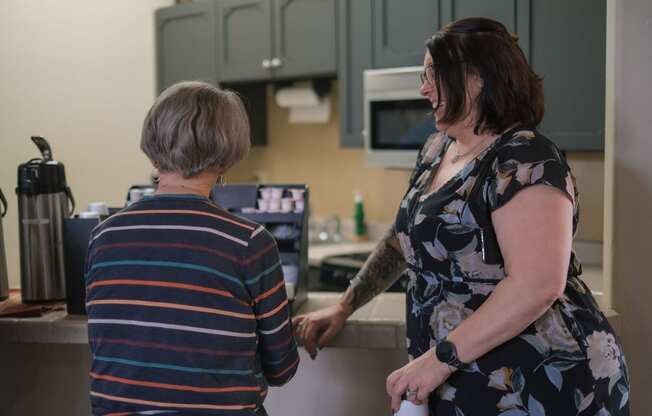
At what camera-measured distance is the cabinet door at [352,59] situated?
324cm

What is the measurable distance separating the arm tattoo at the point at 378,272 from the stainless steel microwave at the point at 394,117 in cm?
149

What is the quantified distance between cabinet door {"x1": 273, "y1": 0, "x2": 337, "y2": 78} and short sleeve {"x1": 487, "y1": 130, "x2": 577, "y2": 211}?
7.40 ft

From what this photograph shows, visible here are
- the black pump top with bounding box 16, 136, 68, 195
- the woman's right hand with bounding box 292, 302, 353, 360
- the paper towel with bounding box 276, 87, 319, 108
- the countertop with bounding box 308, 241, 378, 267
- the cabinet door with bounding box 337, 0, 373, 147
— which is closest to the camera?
the woman's right hand with bounding box 292, 302, 353, 360

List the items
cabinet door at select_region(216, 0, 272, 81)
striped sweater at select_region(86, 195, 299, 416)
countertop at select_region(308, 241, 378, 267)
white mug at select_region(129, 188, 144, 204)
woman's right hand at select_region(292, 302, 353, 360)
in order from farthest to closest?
cabinet door at select_region(216, 0, 272, 81)
countertop at select_region(308, 241, 378, 267)
white mug at select_region(129, 188, 144, 204)
woman's right hand at select_region(292, 302, 353, 360)
striped sweater at select_region(86, 195, 299, 416)

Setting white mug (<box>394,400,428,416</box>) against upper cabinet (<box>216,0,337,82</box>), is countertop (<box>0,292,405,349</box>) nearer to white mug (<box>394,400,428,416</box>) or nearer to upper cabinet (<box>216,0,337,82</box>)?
white mug (<box>394,400,428,416</box>)

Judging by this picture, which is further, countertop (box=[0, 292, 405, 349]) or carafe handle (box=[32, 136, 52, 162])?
carafe handle (box=[32, 136, 52, 162])

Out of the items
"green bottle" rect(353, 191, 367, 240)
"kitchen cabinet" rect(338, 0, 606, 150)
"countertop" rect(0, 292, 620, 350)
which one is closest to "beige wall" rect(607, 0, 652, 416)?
"countertop" rect(0, 292, 620, 350)

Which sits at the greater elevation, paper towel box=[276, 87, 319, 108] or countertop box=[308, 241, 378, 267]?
paper towel box=[276, 87, 319, 108]

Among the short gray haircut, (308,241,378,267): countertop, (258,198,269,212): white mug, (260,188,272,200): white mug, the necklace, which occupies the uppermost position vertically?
the short gray haircut

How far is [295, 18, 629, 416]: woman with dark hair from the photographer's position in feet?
3.74

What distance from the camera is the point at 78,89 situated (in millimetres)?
3357

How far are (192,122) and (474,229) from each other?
492 mm

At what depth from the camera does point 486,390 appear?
122 cm

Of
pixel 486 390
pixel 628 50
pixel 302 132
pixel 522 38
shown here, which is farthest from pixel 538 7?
pixel 486 390
